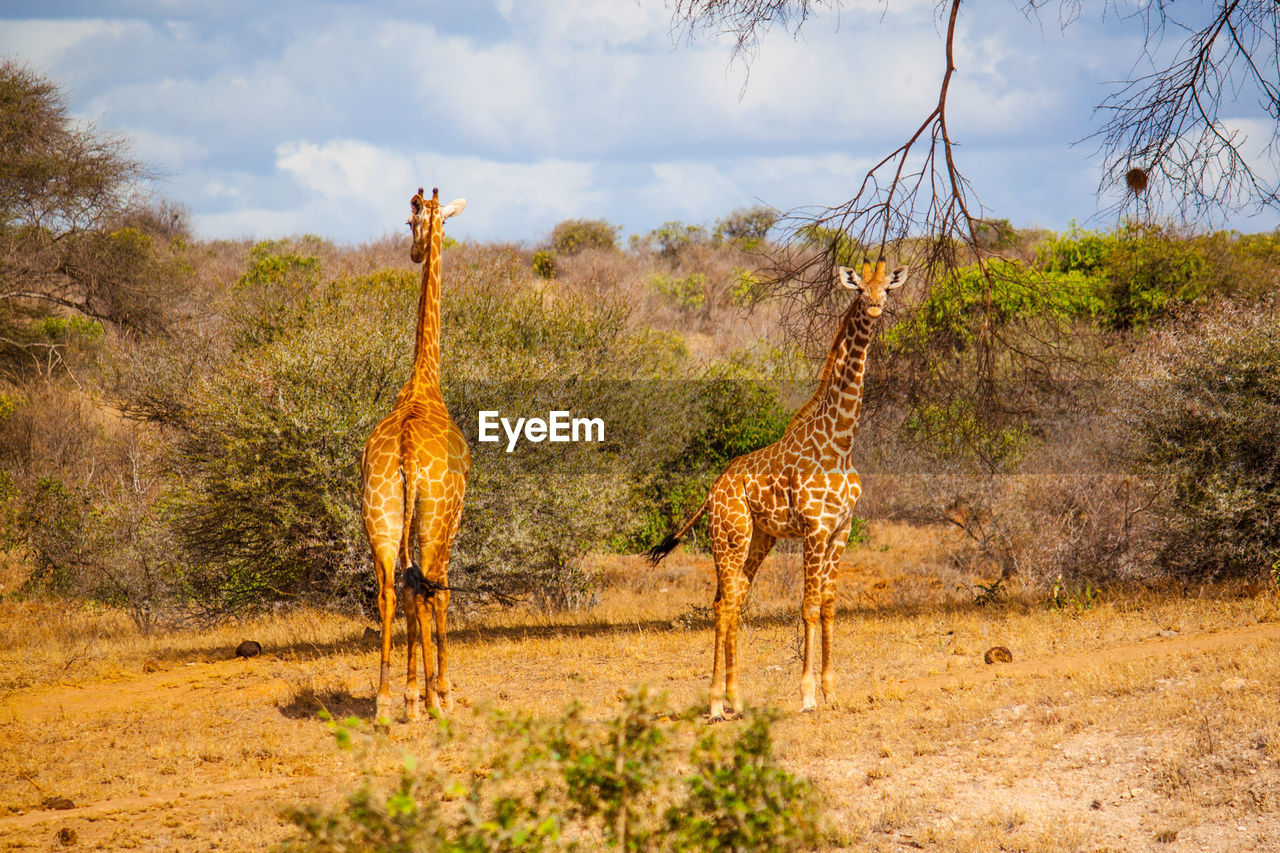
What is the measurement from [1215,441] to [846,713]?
7051mm

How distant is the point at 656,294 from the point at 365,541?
2488 centimetres

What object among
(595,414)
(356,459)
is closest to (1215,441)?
(595,414)

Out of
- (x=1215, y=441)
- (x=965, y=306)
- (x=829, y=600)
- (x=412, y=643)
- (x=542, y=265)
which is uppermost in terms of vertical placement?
(x=542, y=265)

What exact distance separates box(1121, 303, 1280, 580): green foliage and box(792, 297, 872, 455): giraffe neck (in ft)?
19.8

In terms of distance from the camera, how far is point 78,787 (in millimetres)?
6566

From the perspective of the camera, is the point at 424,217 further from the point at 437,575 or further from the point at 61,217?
the point at 61,217

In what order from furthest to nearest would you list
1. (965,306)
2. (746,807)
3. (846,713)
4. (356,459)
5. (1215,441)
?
(1215,441) < (965,306) < (356,459) < (846,713) < (746,807)

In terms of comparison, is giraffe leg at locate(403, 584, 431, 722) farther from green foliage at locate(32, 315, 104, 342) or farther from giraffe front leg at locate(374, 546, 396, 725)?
green foliage at locate(32, 315, 104, 342)

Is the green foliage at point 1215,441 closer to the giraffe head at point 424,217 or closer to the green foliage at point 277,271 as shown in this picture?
the giraffe head at point 424,217

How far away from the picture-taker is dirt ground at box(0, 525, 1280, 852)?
5.88 meters

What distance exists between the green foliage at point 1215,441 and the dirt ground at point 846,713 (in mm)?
774

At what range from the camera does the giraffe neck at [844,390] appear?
802 cm

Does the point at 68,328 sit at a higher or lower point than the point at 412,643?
higher

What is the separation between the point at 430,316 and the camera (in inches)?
372
